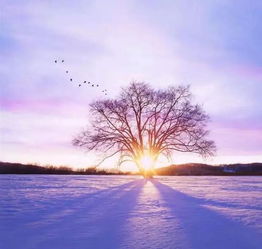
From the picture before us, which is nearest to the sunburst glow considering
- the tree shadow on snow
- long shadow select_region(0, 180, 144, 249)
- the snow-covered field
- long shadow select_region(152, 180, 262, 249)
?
the snow-covered field

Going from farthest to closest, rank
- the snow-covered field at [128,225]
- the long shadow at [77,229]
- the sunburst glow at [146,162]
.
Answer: the sunburst glow at [146,162], the snow-covered field at [128,225], the long shadow at [77,229]

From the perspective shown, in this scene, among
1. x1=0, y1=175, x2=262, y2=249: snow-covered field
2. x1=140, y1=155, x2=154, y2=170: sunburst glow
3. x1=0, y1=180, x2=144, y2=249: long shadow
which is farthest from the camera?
x1=140, y1=155, x2=154, y2=170: sunburst glow

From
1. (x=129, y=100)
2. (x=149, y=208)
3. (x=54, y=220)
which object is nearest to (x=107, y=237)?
(x=54, y=220)

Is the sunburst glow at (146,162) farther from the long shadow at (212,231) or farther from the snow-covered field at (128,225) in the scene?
the long shadow at (212,231)

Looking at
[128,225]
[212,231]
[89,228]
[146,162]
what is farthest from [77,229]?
[146,162]

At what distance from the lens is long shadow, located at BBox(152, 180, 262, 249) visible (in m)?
5.17

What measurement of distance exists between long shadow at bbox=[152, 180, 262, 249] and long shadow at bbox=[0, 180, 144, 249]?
0.95 m

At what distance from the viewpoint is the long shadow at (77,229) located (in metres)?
5.04

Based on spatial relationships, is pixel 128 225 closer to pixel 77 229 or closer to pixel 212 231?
pixel 77 229

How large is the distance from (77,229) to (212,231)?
78.9 inches

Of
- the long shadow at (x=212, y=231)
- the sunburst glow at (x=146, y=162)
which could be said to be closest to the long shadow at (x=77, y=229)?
the long shadow at (x=212, y=231)

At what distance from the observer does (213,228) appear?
20.4ft

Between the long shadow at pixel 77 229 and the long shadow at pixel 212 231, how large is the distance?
0.95 meters

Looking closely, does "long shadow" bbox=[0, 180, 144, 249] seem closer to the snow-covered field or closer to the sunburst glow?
the snow-covered field
